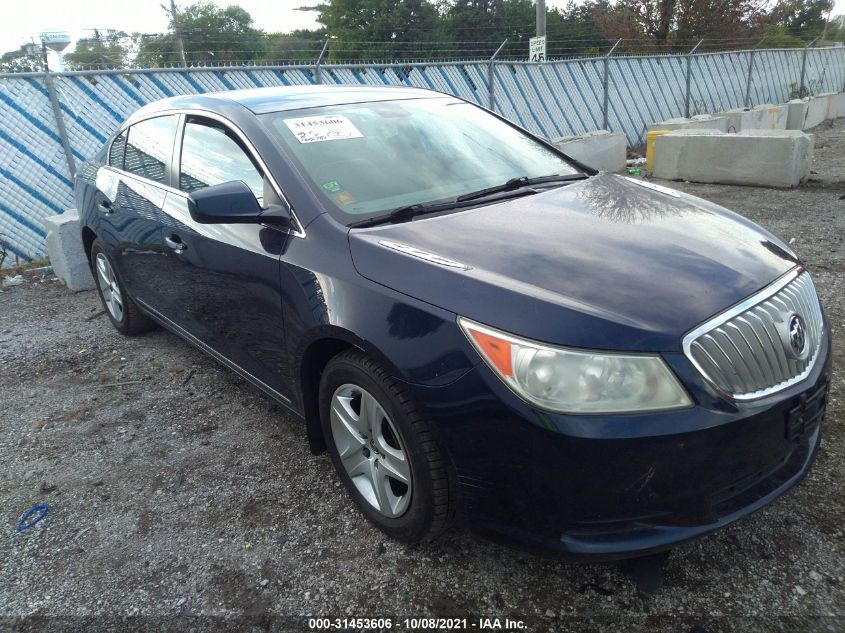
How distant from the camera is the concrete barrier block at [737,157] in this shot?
850 cm

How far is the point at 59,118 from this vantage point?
757 centimetres

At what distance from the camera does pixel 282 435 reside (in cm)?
334

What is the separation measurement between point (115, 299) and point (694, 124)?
11135 mm

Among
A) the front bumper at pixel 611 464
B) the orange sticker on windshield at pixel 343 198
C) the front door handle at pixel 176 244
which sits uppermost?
the orange sticker on windshield at pixel 343 198

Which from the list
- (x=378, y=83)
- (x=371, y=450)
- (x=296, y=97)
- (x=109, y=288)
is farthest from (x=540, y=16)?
(x=371, y=450)

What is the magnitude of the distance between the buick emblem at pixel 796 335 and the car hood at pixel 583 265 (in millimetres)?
152

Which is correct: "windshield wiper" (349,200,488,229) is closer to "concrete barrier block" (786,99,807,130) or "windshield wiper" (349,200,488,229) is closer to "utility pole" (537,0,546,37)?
"utility pole" (537,0,546,37)

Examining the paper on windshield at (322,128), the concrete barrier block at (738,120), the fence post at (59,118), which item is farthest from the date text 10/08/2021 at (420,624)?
the concrete barrier block at (738,120)

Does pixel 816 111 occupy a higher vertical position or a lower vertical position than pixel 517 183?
lower

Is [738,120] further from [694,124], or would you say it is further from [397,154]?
[397,154]

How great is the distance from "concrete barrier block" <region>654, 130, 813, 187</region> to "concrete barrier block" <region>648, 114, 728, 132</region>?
1781 mm

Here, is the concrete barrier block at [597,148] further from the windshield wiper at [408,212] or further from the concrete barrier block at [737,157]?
the windshield wiper at [408,212]

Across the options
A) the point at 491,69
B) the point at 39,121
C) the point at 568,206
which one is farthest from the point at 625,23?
the point at 568,206

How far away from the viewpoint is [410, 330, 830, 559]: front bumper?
1752mm
